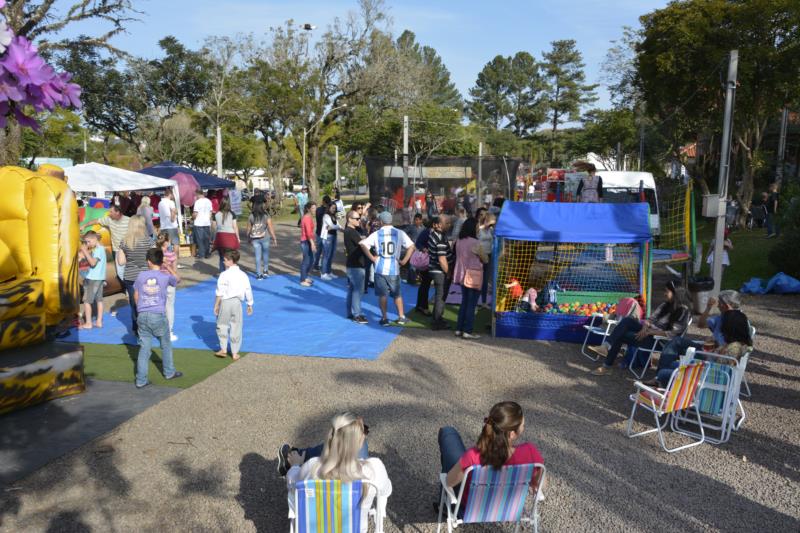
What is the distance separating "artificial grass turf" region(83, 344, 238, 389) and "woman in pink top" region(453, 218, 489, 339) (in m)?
3.19

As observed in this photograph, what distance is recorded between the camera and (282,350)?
27.7 ft

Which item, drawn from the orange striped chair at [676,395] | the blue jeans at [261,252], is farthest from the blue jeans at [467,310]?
the blue jeans at [261,252]

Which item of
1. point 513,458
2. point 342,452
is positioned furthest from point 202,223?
point 513,458

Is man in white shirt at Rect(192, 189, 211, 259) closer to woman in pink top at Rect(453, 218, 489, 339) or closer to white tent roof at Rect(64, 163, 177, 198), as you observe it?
white tent roof at Rect(64, 163, 177, 198)

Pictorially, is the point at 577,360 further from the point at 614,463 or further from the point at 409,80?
the point at 409,80

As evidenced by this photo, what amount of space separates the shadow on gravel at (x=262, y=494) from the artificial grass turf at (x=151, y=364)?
7.14 feet

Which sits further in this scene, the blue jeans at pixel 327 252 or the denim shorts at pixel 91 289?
the blue jeans at pixel 327 252

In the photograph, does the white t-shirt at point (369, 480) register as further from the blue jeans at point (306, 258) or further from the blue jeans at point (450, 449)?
the blue jeans at point (306, 258)

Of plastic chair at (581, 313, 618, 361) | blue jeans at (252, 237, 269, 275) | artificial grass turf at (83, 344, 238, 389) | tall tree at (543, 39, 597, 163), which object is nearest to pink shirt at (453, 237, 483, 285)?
plastic chair at (581, 313, 618, 361)

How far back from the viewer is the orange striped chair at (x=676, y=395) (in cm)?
541

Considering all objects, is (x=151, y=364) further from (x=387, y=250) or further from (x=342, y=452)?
(x=342, y=452)

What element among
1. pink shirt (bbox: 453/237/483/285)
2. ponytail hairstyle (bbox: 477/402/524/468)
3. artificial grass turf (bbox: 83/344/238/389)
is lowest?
artificial grass turf (bbox: 83/344/238/389)

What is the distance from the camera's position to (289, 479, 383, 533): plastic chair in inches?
137

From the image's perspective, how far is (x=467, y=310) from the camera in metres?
8.97
